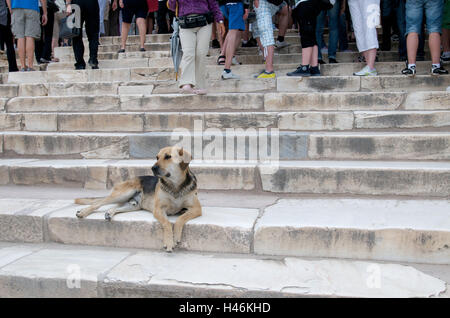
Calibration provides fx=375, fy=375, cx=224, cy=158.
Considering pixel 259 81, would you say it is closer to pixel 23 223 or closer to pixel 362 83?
pixel 362 83

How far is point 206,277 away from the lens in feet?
8.59

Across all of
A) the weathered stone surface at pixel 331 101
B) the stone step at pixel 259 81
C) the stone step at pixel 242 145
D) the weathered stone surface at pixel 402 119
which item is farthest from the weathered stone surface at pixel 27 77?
the weathered stone surface at pixel 402 119

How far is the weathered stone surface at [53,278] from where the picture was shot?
267 cm

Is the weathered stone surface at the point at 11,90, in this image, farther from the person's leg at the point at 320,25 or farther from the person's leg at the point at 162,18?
the person's leg at the point at 320,25

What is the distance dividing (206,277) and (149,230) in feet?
2.57

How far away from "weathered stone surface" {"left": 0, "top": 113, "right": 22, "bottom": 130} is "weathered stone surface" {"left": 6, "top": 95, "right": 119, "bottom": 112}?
0.45 meters

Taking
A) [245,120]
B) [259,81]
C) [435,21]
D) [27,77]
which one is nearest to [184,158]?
[245,120]

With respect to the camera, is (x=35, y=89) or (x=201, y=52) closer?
(x=201, y=52)

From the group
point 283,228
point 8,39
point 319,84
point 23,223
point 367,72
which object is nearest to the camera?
point 283,228

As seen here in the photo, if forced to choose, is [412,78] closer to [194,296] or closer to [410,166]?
[410,166]

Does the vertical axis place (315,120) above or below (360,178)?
above

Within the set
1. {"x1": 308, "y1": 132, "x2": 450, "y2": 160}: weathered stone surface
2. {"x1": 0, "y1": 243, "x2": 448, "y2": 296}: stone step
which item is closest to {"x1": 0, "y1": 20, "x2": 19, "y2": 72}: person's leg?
{"x1": 0, "y1": 243, "x2": 448, "y2": 296}: stone step

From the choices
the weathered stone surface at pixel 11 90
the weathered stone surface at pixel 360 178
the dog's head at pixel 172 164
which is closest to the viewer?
the dog's head at pixel 172 164

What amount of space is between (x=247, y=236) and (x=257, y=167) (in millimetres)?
1119
